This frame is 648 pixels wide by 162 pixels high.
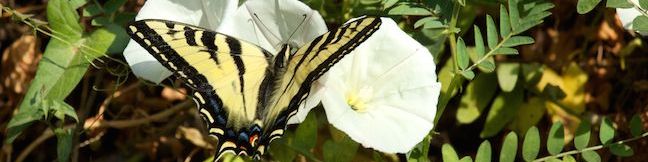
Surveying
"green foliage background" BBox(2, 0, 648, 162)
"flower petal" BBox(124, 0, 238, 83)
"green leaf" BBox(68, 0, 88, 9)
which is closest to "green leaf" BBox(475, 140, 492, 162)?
"green foliage background" BBox(2, 0, 648, 162)

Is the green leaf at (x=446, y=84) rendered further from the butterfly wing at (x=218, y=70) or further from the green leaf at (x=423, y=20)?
the butterfly wing at (x=218, y=70)

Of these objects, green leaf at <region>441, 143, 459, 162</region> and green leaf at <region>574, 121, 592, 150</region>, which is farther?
green leaf at <region>574, 121, 592, 150</region>

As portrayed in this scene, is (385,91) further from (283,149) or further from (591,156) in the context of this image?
(591,156)

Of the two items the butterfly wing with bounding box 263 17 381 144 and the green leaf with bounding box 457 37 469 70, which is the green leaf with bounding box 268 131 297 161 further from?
the green leaf with bounding box 457 37 469 70

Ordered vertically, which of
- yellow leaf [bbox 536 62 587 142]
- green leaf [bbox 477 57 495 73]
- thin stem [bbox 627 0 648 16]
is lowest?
yellow leaf [bbox 536 62 587 142]

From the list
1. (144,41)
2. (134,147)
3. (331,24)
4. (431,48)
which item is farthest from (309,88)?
(134,147)

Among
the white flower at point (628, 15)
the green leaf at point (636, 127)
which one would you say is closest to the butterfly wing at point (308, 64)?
the white flower at point (628, 15)

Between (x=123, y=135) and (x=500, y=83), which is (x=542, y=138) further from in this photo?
(x=123, y=135)

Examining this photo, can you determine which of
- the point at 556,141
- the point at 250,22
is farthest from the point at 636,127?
the point at 250,22
